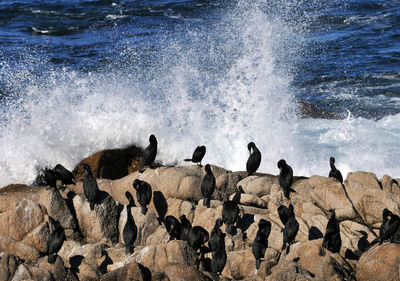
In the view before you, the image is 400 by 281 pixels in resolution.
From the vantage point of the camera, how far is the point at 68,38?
2983cm

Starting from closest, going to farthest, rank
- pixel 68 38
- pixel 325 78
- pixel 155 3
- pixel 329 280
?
pixel 329 280, pixel 325 78, pixel 68 38, pixel 155 3

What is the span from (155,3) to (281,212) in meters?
28.2

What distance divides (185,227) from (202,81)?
1255 cm

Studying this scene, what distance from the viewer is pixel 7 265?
356 inches

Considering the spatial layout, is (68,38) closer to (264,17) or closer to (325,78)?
(264,17)

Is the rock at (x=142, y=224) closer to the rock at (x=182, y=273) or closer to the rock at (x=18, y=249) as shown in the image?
the rock at (x=18, y=249)

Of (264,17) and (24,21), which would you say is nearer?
(264,17)

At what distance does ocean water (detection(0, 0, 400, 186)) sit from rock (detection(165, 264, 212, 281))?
21.5ft

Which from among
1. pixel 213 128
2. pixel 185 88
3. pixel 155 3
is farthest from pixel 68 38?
pixel 213 128

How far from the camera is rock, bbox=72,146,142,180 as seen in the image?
536 inches

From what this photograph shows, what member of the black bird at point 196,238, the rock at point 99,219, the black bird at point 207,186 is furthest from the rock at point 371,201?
the rock at point 99,219

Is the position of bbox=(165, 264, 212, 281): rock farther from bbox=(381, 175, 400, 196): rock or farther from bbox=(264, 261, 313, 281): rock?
bbox=(381, 175, 400, 196): rock

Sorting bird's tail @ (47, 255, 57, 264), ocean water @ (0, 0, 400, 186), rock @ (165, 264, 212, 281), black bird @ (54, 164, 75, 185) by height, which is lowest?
ocean water @ (0, 0, 400, 186)

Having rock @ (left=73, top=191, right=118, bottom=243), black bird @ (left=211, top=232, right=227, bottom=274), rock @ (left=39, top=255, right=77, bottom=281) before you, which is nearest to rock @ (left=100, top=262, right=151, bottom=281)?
rock @ (left=39, top=255, right=77, bottom=281)
